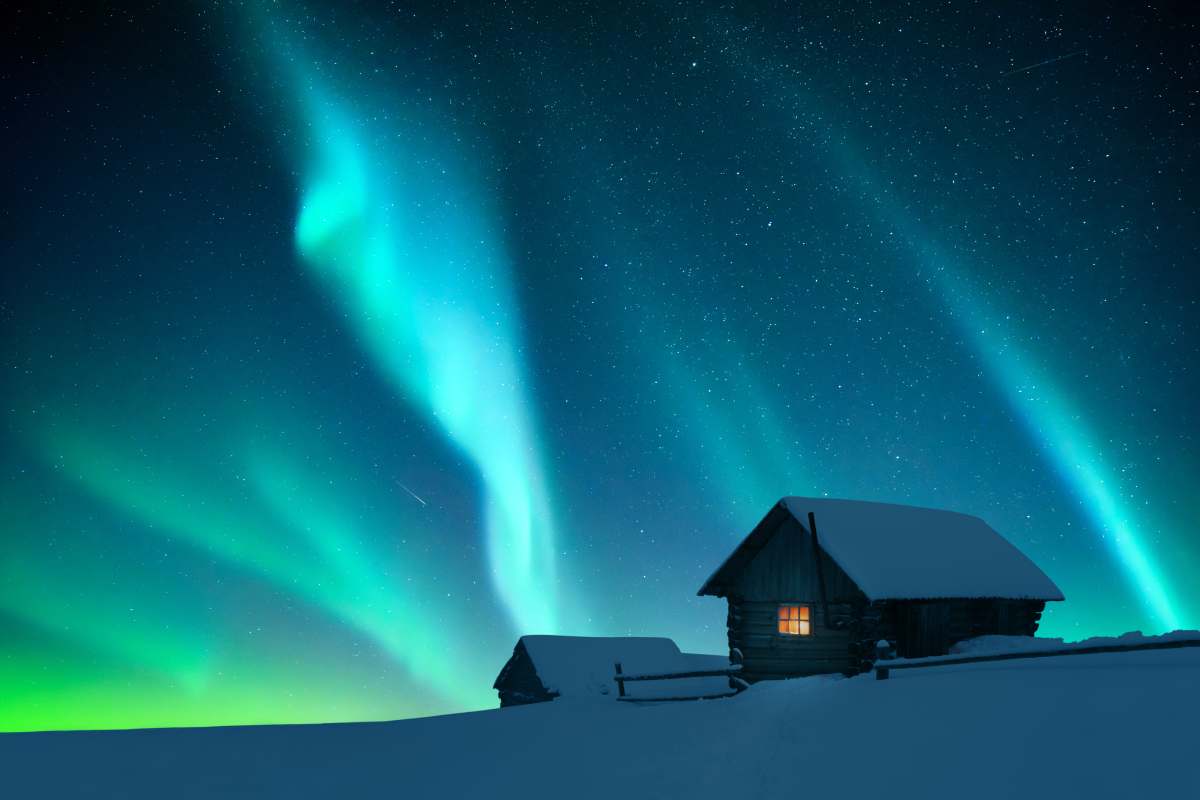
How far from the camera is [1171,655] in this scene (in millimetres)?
11703

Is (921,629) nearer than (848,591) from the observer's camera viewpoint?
No

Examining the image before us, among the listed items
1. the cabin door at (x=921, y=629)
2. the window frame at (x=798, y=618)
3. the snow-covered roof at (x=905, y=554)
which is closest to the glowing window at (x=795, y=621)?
the window frame at (x=798, y=618)

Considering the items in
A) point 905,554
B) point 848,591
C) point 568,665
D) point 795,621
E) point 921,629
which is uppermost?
point 568,665

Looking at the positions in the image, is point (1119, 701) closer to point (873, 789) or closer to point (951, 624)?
point (873, 789)

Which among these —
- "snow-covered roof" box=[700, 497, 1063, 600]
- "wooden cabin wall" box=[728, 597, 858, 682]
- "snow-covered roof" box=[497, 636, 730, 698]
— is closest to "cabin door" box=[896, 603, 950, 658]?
"snow-covered roof" box=[700, 497, 1063, 600]

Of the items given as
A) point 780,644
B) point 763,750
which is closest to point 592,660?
point 780,644

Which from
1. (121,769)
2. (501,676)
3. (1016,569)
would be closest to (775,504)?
(1016,569)

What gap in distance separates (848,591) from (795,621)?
169 cm

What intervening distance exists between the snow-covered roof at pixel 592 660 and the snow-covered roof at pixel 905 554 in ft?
33.7

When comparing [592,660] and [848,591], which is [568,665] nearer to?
[592,660]

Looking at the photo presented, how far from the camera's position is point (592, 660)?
35.2 meters

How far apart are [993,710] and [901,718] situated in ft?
3.69

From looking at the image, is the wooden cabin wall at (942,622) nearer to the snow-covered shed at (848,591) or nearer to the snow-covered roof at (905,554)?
the snow-covered shed at (848,591)

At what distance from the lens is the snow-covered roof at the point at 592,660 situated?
109ft
